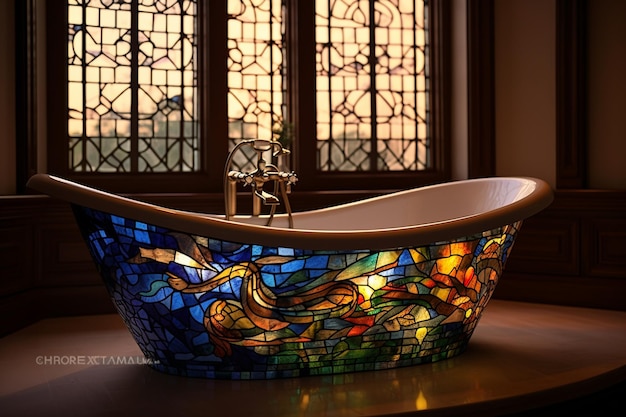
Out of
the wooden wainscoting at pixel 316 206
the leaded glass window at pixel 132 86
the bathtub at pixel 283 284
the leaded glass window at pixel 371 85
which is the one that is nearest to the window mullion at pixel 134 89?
the leaded glass window at pixel 132 86

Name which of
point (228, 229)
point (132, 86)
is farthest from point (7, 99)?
point (228, 229)

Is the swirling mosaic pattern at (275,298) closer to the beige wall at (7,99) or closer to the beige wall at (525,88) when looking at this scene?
the beige wall at (7,99)

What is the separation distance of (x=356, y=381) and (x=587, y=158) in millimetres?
1984

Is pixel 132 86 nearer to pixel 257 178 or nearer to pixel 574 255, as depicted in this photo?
pixel 257 178

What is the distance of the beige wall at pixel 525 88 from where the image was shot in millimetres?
3773

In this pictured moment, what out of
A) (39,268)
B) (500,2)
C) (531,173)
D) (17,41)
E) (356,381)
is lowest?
(356,381)

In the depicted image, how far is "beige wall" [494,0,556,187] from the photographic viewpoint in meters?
3.77

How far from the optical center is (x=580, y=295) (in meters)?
3.59

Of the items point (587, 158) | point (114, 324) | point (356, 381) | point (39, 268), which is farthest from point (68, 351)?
point (587, 158)

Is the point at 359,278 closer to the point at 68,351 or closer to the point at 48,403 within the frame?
the point at 48,403

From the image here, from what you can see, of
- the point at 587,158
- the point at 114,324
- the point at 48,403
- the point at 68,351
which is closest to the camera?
the point at 48,403

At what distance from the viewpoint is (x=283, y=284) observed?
2139 mm

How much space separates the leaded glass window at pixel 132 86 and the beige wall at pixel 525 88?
153cm

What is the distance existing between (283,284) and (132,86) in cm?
184
